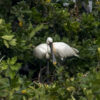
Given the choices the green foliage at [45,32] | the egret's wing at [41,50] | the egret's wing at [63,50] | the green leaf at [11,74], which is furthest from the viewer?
the egret's wing at [63,50]

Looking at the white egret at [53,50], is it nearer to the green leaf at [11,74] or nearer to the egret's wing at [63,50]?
the egret's wing at [63,50]

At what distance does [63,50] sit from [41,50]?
269 millimetres

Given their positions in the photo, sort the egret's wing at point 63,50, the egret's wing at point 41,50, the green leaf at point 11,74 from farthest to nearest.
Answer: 1. the egret's wing at point 63,50
2. the egret's wing at point 41,50
3. the green leaf at point 11,74

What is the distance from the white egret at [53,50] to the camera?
371 centimetres

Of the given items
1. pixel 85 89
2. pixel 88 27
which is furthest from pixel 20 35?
pixel 85 89

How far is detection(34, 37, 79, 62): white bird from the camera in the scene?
3.71 meters

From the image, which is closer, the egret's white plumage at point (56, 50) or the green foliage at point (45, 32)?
the green foliage at point (45, 32)

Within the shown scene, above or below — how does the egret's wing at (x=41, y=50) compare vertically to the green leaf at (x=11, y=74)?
below

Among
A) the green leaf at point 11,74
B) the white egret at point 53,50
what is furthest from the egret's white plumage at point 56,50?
the green leaf at point 11,74

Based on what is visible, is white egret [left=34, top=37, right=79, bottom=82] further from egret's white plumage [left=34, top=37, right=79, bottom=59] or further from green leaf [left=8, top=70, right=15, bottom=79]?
green leaf [left=8, top=70, right=15, bottom=79]

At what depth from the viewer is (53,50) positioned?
3881mm

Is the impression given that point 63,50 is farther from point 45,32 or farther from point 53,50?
point 45,32

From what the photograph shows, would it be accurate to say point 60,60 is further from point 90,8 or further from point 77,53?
point 90,8

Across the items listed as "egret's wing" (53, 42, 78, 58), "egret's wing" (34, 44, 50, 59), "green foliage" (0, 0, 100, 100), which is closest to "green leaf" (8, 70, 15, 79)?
"green foliage" (0, 0, 100, 100)
